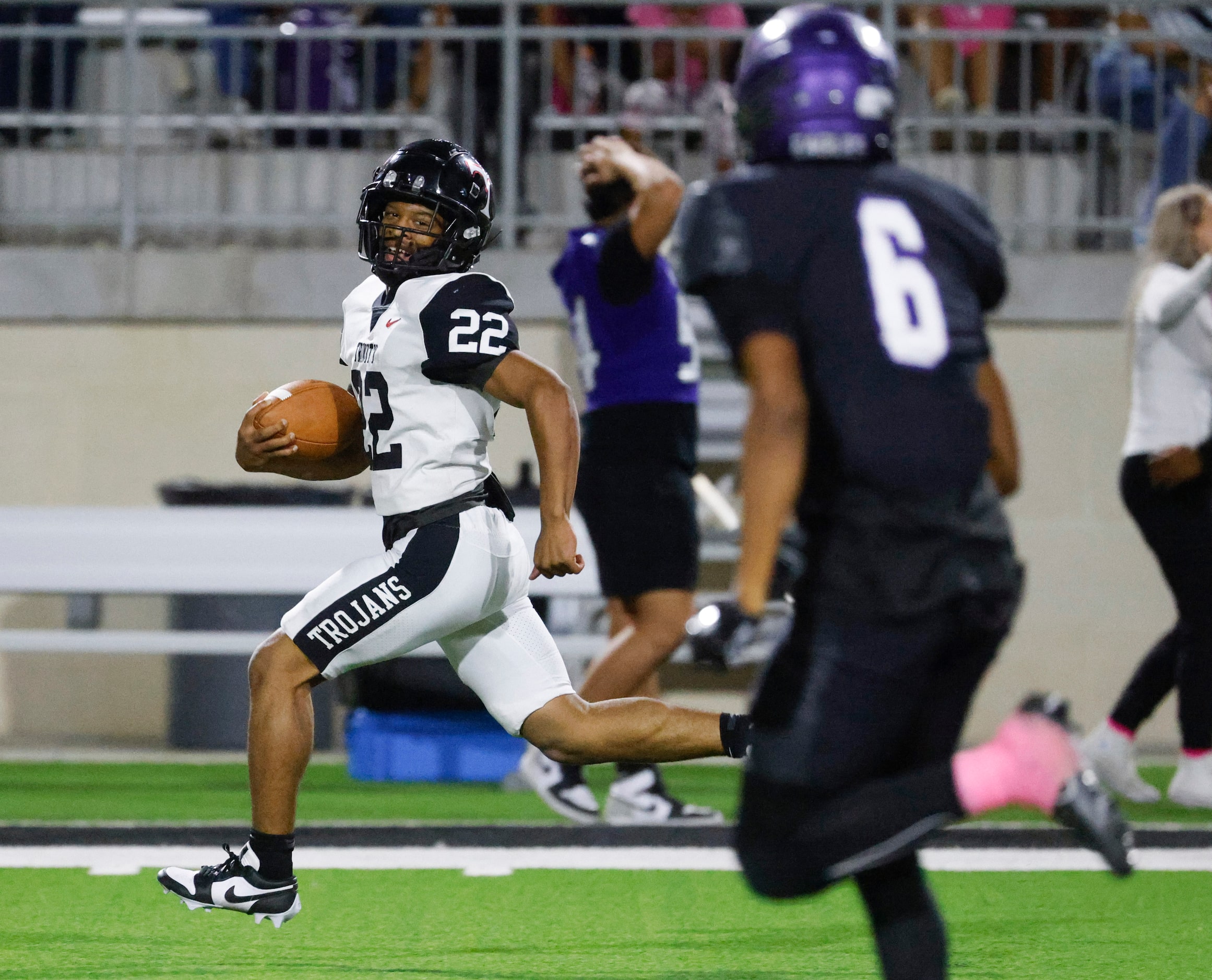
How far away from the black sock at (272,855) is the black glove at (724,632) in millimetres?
1447

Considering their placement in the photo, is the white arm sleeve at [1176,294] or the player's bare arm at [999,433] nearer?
the player's bare arm at [999,433]

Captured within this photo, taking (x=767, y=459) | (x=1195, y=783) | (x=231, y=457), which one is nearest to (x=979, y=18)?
(x=231, y=457)

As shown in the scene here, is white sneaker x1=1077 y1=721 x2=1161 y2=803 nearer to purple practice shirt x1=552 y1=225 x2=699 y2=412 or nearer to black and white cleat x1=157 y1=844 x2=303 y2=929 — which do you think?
purple practice shirt x1=552 y1=225 x2=699 y2=412

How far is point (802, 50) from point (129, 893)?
2.93 metres

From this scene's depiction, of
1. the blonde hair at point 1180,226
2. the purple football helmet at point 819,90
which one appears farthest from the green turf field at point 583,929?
the blonde hair at point 1180,226

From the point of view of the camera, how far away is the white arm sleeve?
243 inches

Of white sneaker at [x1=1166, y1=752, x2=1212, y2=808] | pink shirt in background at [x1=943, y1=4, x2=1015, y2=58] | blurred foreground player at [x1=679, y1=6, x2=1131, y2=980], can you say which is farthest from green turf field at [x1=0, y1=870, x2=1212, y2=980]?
pink shirt in background at [x1=943, y1=4, x2=1015, y2=58]

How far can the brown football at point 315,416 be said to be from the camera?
4.06 metres

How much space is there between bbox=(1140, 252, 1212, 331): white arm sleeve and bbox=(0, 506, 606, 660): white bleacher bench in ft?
7.88

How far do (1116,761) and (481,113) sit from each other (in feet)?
15.5

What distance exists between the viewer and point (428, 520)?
154 inches

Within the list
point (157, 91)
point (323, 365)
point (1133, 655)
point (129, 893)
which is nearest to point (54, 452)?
point (323, 365)

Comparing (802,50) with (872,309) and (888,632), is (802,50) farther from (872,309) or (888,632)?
(888,632)

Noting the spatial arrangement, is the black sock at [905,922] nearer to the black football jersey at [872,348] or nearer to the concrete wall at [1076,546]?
the black football jersey at [872,348]
